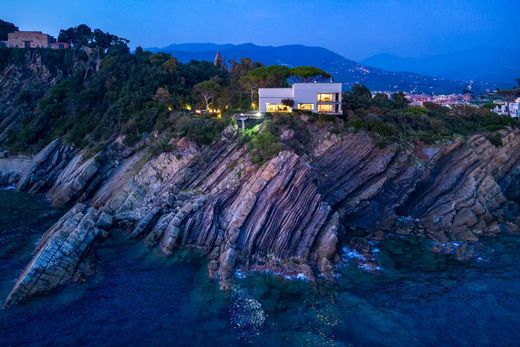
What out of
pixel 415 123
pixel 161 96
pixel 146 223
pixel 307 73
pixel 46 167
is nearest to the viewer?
pixel 146 223

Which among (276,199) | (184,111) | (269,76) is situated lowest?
(276,199)

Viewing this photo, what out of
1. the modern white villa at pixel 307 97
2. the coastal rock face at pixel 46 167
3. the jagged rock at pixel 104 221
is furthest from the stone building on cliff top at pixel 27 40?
the jagged rock at pixel 104 221

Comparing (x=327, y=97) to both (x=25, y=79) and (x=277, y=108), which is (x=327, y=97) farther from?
(x=25, y=79)

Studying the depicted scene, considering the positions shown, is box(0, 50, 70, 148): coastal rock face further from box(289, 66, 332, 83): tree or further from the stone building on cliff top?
box(289, 66, 332, 83): tree

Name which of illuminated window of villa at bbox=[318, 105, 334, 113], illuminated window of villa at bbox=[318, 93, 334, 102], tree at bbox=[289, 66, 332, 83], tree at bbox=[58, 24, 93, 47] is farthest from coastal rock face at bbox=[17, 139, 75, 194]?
tree at bbox=[58, 24, 93, 47]

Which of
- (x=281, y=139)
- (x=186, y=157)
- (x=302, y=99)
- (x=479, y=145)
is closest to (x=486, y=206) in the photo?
(x=479, y=145)

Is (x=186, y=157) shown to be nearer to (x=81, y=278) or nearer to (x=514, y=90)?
(x=81, y=278)

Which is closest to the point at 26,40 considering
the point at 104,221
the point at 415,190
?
the point at 104,221
